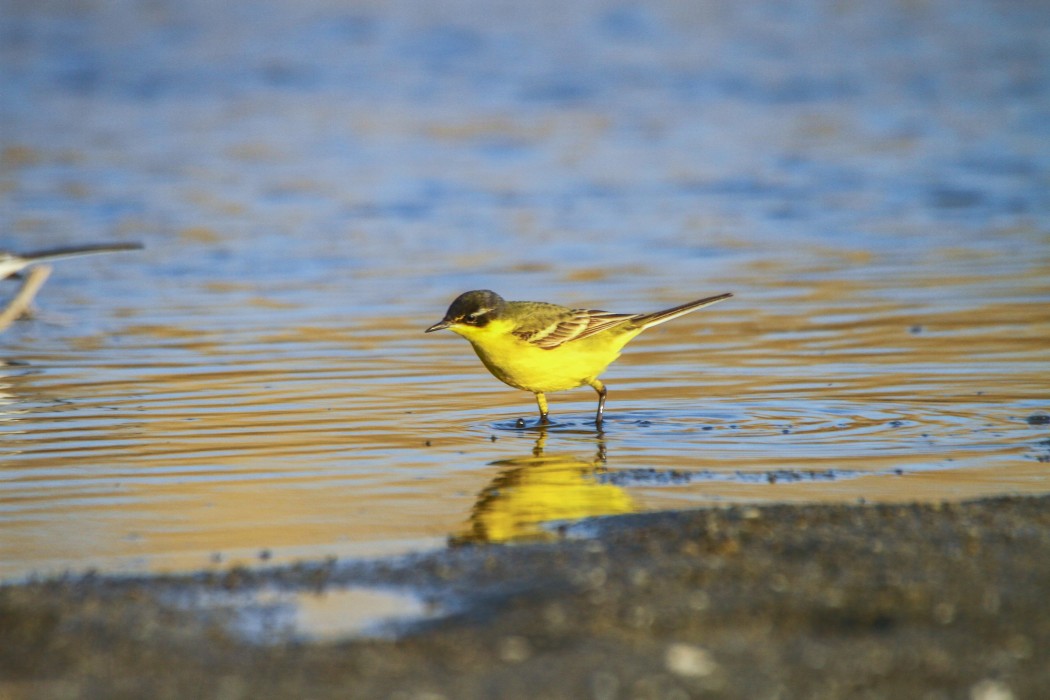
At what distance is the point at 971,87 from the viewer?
81.8ft

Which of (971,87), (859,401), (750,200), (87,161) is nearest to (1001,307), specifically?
(859,401)

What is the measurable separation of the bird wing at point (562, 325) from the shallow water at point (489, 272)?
481mm

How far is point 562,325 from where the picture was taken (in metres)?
8.27

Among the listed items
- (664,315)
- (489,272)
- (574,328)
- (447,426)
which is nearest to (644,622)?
(447,426)

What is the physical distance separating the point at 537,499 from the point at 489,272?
686 centimetres

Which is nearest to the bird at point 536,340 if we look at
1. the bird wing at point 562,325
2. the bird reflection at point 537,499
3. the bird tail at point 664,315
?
the bird wing at point 562,325

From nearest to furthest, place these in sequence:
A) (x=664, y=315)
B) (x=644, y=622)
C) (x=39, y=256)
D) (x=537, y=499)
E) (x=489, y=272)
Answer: (x=644, y=622)
(x=537, y=499)
(x=664, y=315)
(x=39, y=256)
(x=489, y=272)

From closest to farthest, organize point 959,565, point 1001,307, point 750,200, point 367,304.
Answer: point 959,565 → point 1001,307 → point 367,304 → point 750,200

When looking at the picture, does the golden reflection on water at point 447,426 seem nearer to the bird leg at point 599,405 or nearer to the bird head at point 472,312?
the bird leg at point 599,405

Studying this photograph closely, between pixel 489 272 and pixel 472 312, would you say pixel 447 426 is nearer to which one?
pixel 472 312

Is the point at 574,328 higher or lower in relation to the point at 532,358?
higher

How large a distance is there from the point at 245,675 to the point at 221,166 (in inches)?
636

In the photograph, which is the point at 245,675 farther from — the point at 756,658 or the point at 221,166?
the point at 221,166

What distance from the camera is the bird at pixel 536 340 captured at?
318 inches
